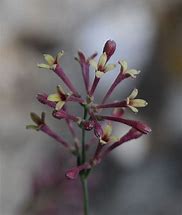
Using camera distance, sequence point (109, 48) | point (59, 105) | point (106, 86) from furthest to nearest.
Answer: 1. point (106, 86)
2. point (109, 48)
3. point (59, 105)

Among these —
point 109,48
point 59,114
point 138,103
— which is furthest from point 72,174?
point 109,48

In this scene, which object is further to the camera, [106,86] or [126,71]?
[106,86]

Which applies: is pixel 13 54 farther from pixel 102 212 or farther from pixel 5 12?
pixel 102 212

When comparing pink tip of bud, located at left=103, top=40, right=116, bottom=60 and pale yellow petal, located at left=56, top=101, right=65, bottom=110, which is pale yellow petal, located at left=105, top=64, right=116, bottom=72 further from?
pale yellow petal, located at left=56, top=101, right=65, bottom=110

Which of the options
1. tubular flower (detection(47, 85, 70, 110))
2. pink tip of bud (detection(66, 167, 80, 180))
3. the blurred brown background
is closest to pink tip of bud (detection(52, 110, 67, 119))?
tubular flower (detection(47, 85, 70, 110))

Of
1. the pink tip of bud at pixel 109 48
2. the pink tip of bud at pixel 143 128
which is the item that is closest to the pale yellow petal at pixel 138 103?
the pink tip of bud at pixel 143 128

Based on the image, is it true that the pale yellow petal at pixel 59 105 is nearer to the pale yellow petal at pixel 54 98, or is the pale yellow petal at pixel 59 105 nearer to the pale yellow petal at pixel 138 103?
the pale yellow petal at pixel 54 98

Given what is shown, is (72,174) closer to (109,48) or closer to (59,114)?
(59,114)

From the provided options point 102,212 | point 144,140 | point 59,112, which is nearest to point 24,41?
point 144,140
